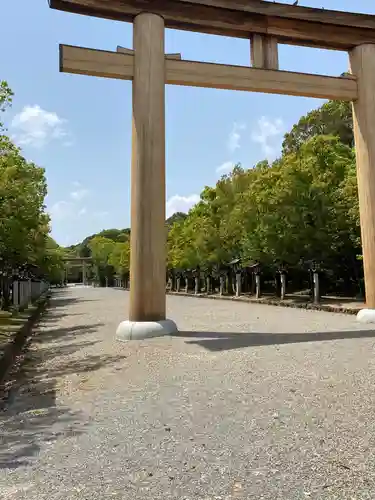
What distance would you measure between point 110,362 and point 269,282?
2897 centimetres

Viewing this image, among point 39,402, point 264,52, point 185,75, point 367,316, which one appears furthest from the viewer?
point 367,316

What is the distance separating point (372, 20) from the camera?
11.5m

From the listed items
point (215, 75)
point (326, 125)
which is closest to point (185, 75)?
point (215, 75)

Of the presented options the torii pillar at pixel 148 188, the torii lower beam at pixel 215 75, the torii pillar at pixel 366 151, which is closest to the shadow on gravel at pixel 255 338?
the torii pillar at pixel 148 188

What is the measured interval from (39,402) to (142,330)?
3805 mm

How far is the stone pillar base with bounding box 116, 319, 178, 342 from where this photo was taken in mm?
9258

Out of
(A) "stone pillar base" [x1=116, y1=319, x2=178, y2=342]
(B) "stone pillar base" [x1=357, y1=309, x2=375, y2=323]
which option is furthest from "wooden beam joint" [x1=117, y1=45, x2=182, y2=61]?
(B) "stone pillar base" [x1=357, y1=309, x2=375, y2=323]

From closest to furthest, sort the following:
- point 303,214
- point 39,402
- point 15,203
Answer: point 39,402 → point 15,203 → point 303,214

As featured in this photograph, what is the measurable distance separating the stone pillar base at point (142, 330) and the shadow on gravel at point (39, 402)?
35.0 inches

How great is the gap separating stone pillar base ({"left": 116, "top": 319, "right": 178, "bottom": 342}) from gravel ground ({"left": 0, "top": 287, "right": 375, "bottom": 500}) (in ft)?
3.70

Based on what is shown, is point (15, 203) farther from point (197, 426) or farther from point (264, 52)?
point (197, 426)

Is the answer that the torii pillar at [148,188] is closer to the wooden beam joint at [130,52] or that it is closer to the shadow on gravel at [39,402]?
the wooden beam joint at [130,52]

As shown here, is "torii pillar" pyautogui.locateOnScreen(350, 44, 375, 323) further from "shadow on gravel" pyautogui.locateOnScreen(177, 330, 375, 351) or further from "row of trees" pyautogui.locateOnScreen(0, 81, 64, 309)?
"row of trees" pyautogui.locateOnScreen(0, 81, 64, 309)

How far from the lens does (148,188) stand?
988 centimetres
